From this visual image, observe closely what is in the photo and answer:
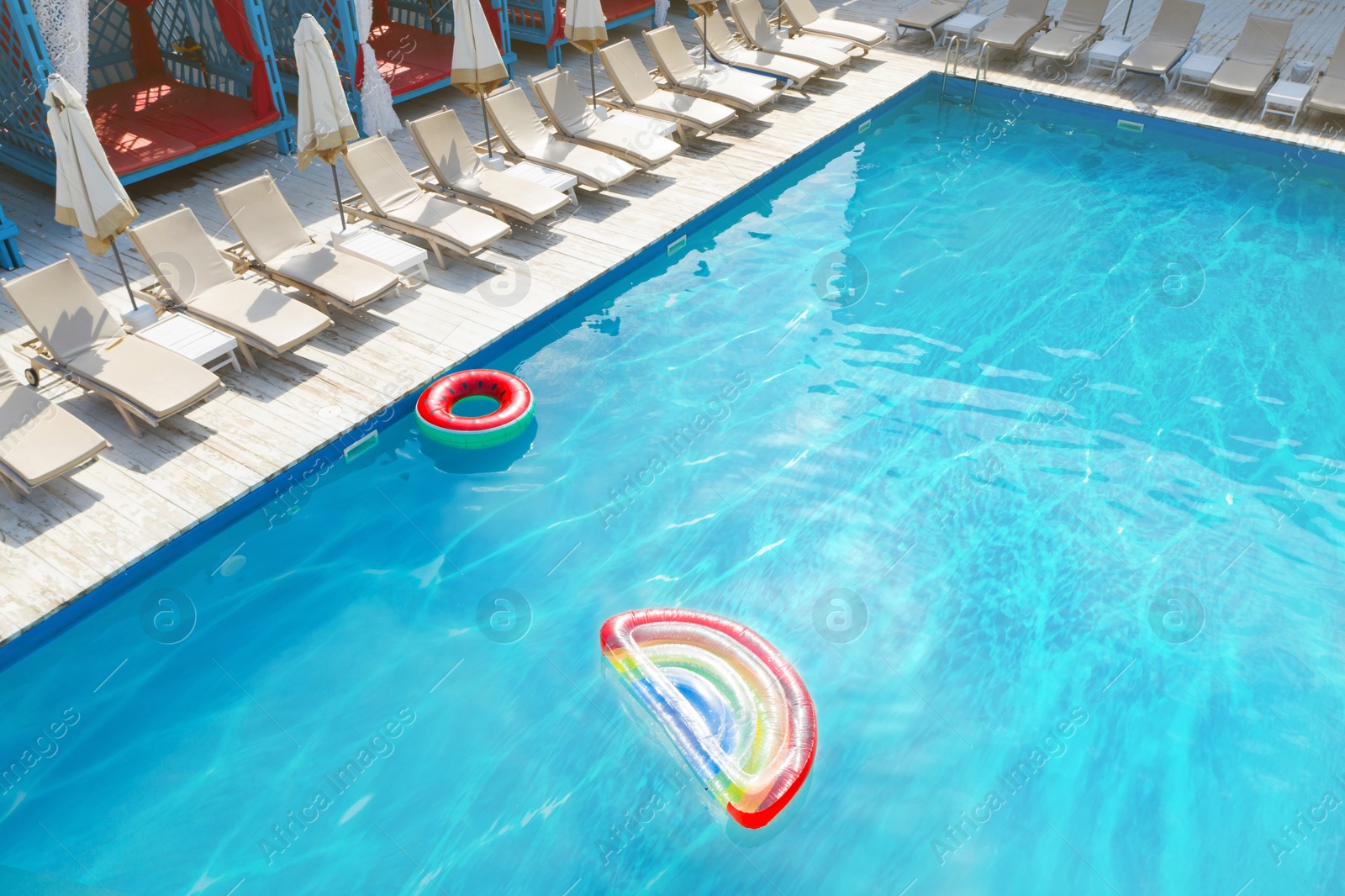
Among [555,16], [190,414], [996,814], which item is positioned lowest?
[996,814]

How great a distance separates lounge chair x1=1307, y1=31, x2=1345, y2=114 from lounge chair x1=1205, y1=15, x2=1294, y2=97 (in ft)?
1.93

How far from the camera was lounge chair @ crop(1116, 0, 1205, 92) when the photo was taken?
39.9ft

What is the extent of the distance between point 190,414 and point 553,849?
13.6 ft

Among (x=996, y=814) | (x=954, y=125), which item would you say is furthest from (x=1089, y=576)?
Answer: (x=954, y=125)

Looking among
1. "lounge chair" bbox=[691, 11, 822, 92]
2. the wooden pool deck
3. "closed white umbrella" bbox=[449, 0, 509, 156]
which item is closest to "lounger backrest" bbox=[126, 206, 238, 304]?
the wooden pool deck

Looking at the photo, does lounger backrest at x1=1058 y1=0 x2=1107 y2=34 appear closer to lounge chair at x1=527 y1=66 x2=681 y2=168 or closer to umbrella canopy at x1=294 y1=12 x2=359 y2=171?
lounge chair at x1=527 y1=66 x2=681 y2=168

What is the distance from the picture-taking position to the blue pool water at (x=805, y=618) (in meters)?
5.14

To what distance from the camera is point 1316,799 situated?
5.38 meters

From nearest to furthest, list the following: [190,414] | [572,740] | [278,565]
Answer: [572,740], [278,565], [190,414]

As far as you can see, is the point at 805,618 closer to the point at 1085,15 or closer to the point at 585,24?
the point at 585,24

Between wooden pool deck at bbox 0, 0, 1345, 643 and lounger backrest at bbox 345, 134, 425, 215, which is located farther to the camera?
lounger backrest at bbox 345, 134, 425, 215

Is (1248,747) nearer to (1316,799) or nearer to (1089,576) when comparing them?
(1316,799)

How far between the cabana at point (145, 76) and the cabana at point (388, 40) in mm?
678

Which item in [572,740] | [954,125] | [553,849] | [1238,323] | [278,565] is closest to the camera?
[553,849]
